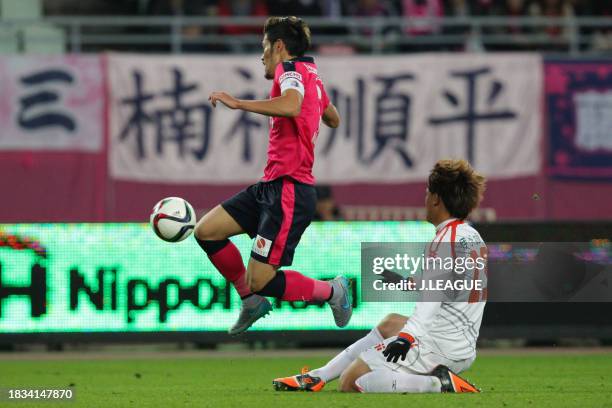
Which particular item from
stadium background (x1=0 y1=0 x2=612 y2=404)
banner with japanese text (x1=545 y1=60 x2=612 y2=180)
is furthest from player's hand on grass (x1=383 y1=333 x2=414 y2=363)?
banner with japanese text (x1=545 y1=60 x2=612 y2=180)

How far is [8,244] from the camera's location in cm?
1216

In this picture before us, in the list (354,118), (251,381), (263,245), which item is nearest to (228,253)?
(263,245)

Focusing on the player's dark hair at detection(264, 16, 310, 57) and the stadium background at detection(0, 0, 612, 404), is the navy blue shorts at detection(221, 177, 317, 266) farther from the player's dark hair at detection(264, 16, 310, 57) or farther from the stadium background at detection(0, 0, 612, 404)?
the stadium background at detection(0, 0, 612, 404)

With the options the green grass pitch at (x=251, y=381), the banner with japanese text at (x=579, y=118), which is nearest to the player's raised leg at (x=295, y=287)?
the green grass pitch at (x=251, y=381)

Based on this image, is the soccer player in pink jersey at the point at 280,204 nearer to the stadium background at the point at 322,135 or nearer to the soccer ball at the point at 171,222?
the soccer ball at the point at 171,222

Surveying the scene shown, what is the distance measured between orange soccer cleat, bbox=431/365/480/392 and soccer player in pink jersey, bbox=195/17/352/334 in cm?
108

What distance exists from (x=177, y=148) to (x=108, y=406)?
9840 mm

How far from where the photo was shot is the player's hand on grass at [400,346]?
279 inches

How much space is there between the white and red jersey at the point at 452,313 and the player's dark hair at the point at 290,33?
1.65 metres

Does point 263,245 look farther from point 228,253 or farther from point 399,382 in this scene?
point 399,382

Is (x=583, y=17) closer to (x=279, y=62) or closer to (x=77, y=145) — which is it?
(x=77, y=145)

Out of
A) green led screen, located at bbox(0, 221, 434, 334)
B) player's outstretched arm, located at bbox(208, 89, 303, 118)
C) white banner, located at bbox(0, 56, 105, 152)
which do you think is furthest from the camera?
white banner, located at bbox(0, 56, 105, 152)

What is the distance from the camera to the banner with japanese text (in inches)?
675

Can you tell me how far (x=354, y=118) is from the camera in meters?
17.1
